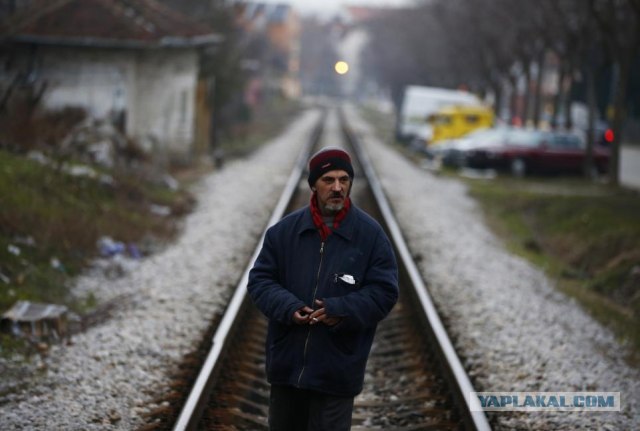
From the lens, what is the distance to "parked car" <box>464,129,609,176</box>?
27.0 metres

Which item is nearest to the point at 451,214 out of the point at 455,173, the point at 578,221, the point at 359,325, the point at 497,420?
the point at 578,221

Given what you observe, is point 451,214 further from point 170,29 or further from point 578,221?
point 170,29

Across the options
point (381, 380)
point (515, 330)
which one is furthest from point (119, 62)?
point (381, 380)

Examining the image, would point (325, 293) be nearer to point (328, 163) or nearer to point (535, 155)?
point (328, 163)

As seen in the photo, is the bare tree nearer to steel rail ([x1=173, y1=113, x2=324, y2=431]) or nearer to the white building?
the white building

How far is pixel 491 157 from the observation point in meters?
27.1

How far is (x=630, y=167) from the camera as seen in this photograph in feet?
111

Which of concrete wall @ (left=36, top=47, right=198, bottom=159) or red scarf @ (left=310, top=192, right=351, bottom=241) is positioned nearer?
red scarf @ (left=310, top=192, right=351, bottom=241)

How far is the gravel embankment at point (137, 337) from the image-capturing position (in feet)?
20.2

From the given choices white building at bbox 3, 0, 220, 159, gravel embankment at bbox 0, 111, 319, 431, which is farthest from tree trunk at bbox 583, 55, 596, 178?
gravel embankment at bbox 0, 111, 319, 431

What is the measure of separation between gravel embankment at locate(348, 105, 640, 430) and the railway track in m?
0.36

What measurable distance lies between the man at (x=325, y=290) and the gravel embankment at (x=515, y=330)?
7.62 ft

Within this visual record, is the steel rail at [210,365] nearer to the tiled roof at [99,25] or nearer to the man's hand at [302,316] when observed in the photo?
the man's hand at [302,316]

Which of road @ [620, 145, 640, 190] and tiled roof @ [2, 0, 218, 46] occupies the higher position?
tiled roof @ [2, 0, 218, 46]
